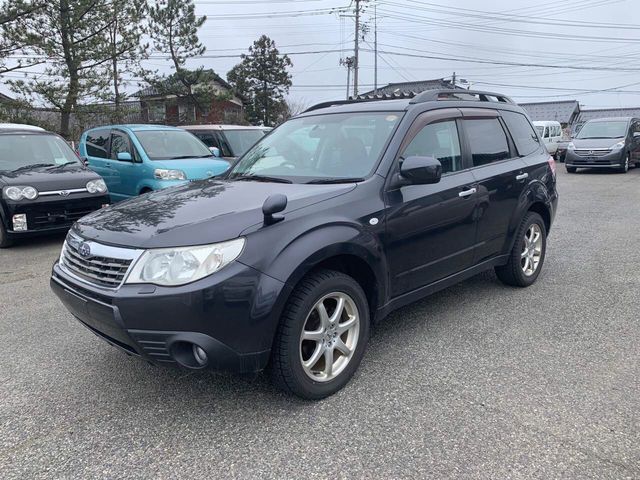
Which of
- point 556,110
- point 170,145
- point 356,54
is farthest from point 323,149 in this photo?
point 556,110

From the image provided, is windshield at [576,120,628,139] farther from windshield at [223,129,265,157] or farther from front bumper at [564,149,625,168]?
windshield at [223,129,265,157]

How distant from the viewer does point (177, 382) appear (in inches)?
126

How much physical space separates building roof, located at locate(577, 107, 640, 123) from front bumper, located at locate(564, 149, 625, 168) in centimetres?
3290

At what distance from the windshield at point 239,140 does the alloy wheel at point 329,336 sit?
858cm

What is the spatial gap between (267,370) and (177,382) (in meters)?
0.72

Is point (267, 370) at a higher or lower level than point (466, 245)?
lower

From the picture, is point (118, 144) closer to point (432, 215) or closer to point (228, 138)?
point (228, 138)

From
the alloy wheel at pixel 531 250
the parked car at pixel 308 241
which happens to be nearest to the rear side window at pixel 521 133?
the parked car at pixel 308 241

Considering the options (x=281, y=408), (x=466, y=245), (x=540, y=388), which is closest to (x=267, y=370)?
(x=281, y=408)

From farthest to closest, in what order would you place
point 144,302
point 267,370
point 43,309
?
point 43,309 < point 267,370 < point 144,302

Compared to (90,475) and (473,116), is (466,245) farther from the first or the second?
(90,475)

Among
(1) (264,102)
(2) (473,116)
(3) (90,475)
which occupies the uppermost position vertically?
(1) (264,102)

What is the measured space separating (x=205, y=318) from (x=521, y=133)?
3.82 m

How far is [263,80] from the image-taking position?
1630 inches
